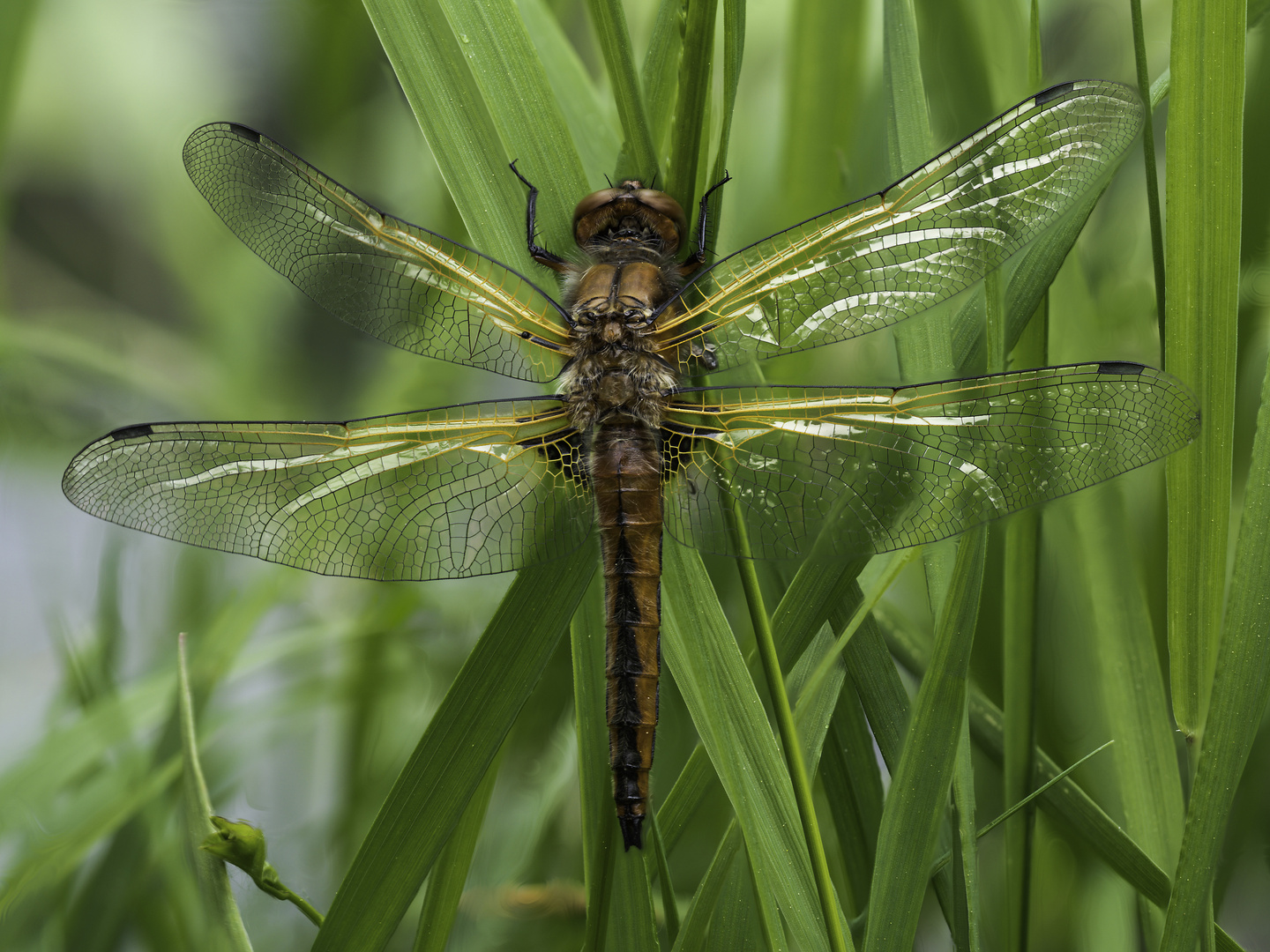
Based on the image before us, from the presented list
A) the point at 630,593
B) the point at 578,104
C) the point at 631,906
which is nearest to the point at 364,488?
the point at 630,593

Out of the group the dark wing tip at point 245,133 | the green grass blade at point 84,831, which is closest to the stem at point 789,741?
the dark wing tip at point 245,133

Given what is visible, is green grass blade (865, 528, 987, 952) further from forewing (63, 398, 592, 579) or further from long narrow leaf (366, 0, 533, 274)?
long narrow leaf (366, 0, 533, 274)

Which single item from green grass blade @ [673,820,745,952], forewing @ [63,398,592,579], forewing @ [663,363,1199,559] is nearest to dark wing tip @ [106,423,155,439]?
forewing @ [63,398,592,579]

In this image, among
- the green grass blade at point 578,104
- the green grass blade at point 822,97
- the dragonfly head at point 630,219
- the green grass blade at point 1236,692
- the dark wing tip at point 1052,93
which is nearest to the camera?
the green grass blade at point 1236,692

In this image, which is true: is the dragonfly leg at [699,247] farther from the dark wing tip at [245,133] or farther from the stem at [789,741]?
the dark wing tip at [245,133]

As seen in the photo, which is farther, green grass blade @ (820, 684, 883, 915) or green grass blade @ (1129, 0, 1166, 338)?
green grass blade @ (820, 684, 883, 915)
